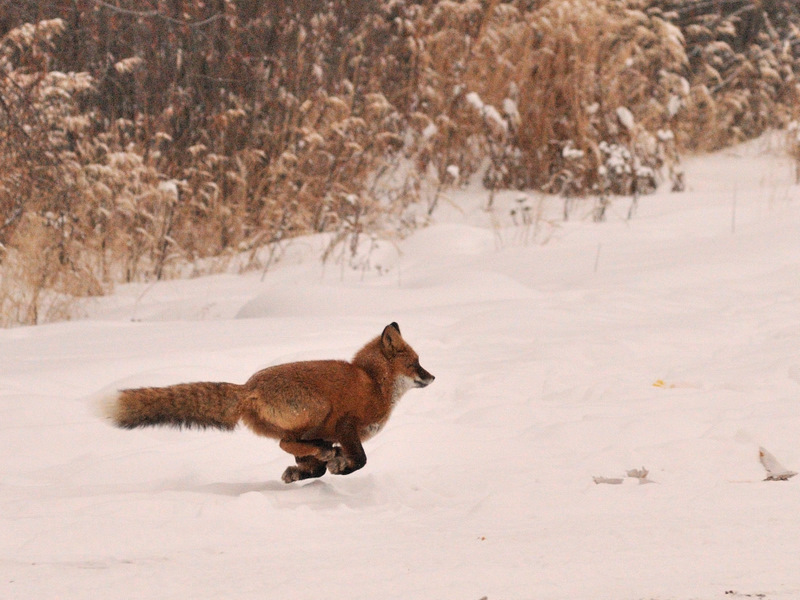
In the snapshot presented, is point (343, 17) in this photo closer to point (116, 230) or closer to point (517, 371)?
point (116, 230)

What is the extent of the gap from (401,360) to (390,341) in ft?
0.31

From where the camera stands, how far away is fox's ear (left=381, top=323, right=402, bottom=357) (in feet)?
12.3

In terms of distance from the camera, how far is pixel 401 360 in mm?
3781

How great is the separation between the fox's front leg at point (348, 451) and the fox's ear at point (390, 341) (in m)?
0.34

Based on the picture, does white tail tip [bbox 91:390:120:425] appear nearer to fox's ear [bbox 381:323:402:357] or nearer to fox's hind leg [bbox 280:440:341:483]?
fox's hind leg [bbox 280:440:341:483]

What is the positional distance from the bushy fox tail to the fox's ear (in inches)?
24.3

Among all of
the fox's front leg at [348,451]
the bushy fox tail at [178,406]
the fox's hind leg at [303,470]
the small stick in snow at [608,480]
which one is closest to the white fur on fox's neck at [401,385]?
the fox's front leg at [348,451]

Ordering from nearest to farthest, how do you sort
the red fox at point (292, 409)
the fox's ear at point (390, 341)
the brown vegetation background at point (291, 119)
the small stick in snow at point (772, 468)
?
the red fox at point (292, 409) < the small stick in snow at point (772, 468) < the fox's ear at point (390, 341) < the brown vegetation background at point (291, 119)

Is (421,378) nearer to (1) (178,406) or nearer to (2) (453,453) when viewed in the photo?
(2) (453,453)

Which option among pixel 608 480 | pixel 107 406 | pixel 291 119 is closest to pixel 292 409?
pixel 107 406

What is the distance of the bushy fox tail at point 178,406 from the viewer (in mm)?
3377

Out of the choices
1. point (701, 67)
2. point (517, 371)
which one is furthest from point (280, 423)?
point (701, 67)

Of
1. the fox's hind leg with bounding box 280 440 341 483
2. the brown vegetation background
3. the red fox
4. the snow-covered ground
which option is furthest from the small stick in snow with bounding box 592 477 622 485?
the brown vegetation background

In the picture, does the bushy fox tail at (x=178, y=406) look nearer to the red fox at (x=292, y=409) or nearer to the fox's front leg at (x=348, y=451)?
the red fox at (x=292, y=409)
